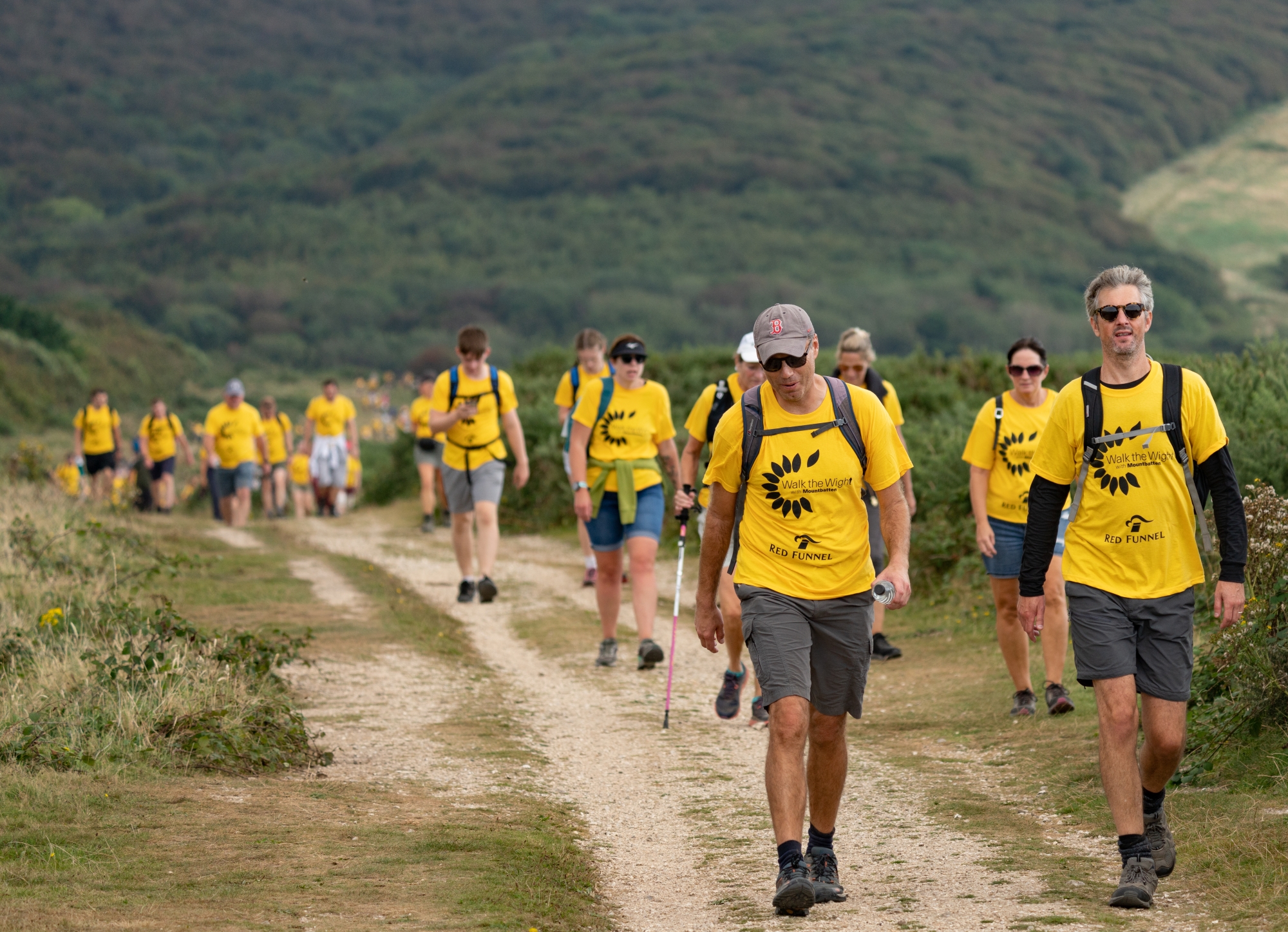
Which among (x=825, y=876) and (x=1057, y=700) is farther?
(x=1057, y=700)

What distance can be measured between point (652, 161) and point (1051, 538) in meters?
154

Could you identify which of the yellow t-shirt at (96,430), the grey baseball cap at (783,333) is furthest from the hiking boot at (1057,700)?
the yellow t-shirt at (96,430)

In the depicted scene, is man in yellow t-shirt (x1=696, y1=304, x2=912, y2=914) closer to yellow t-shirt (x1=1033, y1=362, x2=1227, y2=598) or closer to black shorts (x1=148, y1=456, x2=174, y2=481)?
yellow t-shirt (x1=1033, y1=362, x2=1227, y2=598)

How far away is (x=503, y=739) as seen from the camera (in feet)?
27.8

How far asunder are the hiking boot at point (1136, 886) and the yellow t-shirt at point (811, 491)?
1.32m

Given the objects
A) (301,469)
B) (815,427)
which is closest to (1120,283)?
(815,427)

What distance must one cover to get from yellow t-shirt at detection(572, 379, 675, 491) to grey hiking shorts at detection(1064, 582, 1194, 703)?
5118 mm

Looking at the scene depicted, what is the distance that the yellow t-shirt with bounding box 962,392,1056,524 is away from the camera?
8570 mm

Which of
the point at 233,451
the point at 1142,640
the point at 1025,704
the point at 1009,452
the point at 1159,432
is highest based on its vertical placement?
the point at 1159,432

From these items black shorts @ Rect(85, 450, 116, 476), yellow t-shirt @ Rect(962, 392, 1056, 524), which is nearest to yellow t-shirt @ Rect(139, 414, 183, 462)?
black shorts @ Rect(85, 450, 116, 476)

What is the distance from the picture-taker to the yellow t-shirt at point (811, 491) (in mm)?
5555

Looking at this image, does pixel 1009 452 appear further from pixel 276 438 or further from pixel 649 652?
pixel 276 438

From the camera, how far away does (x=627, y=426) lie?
34.2 feet

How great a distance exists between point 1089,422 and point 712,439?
3255mm
